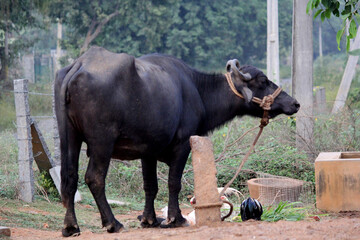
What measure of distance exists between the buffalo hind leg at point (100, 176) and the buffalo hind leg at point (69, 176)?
19cm

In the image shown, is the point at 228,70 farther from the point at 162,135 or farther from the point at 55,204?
the point at 55,204

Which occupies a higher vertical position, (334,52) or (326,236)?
(334,52)

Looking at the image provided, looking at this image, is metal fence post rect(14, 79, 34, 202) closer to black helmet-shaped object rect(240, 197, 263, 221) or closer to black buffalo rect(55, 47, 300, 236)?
black buffalo rect(55, 47, 300, 236)

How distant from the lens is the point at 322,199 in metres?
7.25

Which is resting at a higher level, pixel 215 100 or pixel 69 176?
pixel 215 100

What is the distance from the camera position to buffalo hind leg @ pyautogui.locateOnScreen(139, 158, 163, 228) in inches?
268

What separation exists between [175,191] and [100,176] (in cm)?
118

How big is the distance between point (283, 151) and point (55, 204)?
434cm

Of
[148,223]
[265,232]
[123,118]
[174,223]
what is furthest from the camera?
[148,223]

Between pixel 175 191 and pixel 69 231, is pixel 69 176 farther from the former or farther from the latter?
pixel 175 191

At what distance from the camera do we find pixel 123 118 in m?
5.78

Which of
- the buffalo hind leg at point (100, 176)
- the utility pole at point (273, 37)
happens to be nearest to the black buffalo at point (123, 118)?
the buffalo hind leg at point (100, 176)

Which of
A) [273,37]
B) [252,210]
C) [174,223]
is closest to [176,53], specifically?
[273,37]

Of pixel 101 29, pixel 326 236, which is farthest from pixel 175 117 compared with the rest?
pixel 101 29
